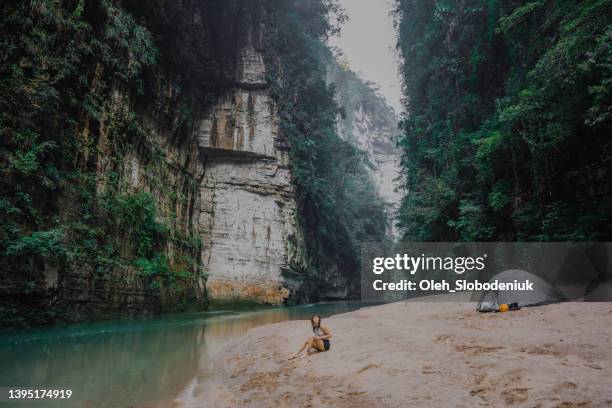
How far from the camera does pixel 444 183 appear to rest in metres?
18.3

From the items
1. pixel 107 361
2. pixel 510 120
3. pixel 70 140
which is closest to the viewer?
pixel 107 361

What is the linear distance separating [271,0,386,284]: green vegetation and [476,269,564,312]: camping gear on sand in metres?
18.3

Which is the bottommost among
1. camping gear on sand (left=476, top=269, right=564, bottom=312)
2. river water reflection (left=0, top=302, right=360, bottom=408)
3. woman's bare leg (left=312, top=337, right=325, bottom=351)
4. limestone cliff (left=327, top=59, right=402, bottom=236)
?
river water reflection (left=0, top=302, right=360, bottom=408)

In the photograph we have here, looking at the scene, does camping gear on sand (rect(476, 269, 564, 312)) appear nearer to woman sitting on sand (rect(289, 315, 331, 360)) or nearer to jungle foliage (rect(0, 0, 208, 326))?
woman sitting on sand (rect(289, 315, 331, 360))

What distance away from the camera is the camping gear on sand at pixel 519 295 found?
7.70 meters

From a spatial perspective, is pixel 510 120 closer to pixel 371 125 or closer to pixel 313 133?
pixel 313 133

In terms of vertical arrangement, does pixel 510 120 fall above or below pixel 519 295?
above

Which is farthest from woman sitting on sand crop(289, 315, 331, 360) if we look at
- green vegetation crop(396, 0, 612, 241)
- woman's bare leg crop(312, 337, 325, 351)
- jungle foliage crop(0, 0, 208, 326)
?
jungle foliage crop(0, 0, 208, 326)

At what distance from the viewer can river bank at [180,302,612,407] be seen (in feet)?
11.2

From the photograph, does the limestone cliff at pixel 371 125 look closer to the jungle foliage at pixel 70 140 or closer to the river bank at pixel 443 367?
the jungle foliage at pixel 70 140

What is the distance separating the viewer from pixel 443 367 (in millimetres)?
4242

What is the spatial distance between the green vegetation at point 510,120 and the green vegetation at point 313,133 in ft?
23.2

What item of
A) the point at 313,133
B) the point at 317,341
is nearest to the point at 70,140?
the point at 317,341

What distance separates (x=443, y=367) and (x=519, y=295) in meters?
4.55
